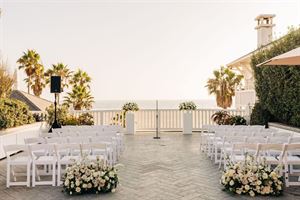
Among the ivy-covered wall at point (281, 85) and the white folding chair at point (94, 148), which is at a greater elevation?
the ivy-covered wall at point (281, 85)

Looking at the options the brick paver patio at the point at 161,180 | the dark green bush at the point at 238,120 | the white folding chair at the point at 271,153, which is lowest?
the brick paver patio at the point at 161,180

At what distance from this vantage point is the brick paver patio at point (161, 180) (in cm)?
518

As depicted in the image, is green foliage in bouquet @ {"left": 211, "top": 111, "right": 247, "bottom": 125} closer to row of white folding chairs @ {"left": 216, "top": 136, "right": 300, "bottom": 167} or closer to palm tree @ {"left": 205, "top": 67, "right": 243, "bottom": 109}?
row of white folding chairs @ {"left": 216, "top": 136, "right": 300, "bottom": 167}

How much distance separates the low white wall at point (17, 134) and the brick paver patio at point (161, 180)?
2.84 feet

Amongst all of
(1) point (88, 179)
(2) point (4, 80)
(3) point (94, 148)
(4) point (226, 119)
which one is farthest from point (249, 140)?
(2) point (4, 80)

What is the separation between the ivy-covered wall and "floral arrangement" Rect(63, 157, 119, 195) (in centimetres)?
643

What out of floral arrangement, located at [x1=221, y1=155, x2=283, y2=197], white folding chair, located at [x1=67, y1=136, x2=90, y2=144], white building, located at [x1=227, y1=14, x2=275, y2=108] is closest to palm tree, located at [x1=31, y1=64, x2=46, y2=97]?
white building, located at [x1=227, y1=14, x2=275, y2=108]

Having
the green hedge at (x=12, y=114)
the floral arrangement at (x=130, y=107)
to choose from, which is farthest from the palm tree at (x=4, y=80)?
the floral arrangement at (x=130, y=107)

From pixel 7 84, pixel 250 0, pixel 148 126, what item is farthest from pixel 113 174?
pixel 250 0

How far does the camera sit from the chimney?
680 inches

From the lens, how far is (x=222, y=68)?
25156mm

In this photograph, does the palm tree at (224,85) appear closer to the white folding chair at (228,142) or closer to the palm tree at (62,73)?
the palm tree at (62,73)

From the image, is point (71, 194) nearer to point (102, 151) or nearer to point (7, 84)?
point (102, 151)

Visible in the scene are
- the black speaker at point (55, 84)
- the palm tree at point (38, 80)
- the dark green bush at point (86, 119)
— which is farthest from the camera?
the palm tree at point (38, 80)
